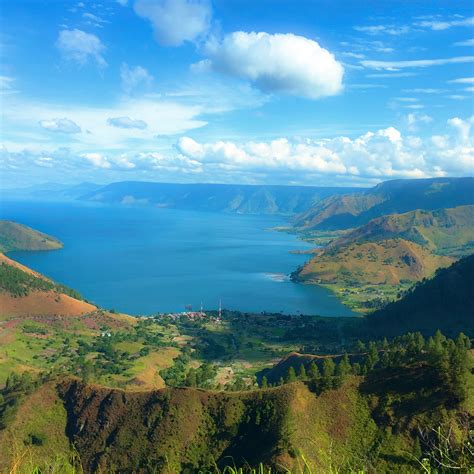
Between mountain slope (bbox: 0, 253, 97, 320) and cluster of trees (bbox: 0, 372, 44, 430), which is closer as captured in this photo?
cluster of trees (bbox: 0, 372, 44, 430)

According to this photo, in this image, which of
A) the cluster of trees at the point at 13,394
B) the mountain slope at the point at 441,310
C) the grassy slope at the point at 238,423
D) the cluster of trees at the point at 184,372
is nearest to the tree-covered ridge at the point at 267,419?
the grassy slope at the point at 238,423

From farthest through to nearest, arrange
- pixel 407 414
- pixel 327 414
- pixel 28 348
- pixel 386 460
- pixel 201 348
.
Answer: pixel 201 348 → pixel 28 348 → pixel 327 414 → pixel 407 414 → pixel 386 460

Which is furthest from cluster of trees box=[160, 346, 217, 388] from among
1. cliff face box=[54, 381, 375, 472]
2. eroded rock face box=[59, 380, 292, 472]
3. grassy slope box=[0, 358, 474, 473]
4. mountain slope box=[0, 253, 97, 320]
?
mountain slope box=[0, 253, 97, 320]

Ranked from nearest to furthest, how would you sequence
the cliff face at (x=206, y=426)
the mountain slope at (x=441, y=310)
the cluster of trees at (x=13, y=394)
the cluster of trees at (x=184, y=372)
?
the cliff face at (x=206, y=426) < the cluster of trees at (x=13, y=394) < the cluster of trees at (x=184, y=372) < the mountain slope at (x=441, y=310)

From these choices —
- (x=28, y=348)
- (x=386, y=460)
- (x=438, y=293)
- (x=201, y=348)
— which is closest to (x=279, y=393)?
(x=386, y=460)

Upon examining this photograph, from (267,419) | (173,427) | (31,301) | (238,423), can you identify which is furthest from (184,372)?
(31,301)

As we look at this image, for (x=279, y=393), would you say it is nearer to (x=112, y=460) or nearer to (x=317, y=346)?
(x=112, y=460)

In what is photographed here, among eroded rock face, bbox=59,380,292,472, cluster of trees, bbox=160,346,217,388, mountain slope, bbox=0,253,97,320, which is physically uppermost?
eroded rock face, bbox=59,380,292,472

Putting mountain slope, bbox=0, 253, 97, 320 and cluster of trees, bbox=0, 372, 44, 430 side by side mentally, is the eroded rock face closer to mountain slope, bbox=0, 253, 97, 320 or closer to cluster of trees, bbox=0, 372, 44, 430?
cluster of trees, bbox=0, 372, 44, 430

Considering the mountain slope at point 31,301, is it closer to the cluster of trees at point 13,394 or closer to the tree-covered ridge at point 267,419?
the cluster of trees at point 13,394
